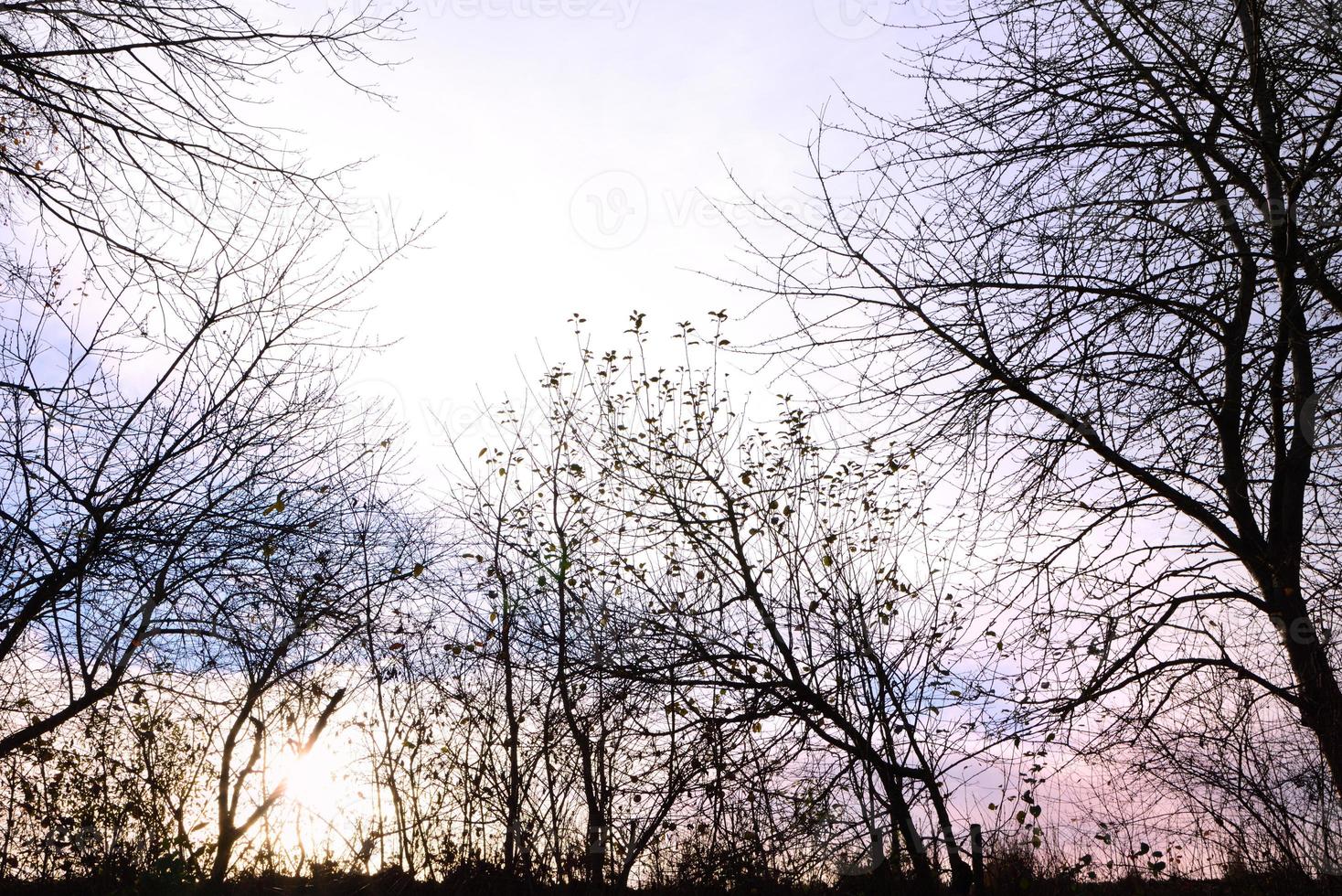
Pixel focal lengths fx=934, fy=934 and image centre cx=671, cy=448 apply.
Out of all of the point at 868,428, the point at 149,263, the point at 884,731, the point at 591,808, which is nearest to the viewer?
the point at 868,428

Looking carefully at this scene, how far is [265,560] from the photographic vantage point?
6078mm

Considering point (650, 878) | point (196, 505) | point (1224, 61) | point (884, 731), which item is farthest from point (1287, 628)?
point (196, 505)

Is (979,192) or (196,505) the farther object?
(196,505)

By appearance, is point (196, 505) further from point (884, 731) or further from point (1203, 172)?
point (1203, 172)

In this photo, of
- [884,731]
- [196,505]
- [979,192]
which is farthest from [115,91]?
[884,731]

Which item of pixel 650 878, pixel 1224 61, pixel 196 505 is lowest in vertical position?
pixel 650 878

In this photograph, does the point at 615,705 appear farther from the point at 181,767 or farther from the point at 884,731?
the point at 181,767

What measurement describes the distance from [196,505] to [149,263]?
5.07 ft

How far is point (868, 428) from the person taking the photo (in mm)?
4836

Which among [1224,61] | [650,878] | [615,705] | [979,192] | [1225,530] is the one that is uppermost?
[1224,61]

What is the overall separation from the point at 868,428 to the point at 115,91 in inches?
172

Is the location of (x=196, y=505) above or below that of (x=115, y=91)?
below

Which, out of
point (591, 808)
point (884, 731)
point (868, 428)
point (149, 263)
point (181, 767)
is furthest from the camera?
point (181, 767)

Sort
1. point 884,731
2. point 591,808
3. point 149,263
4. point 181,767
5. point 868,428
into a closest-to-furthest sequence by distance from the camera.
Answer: point 868,428 → point 149,263 → point 884,731 → point 591,808 → point 181,767
